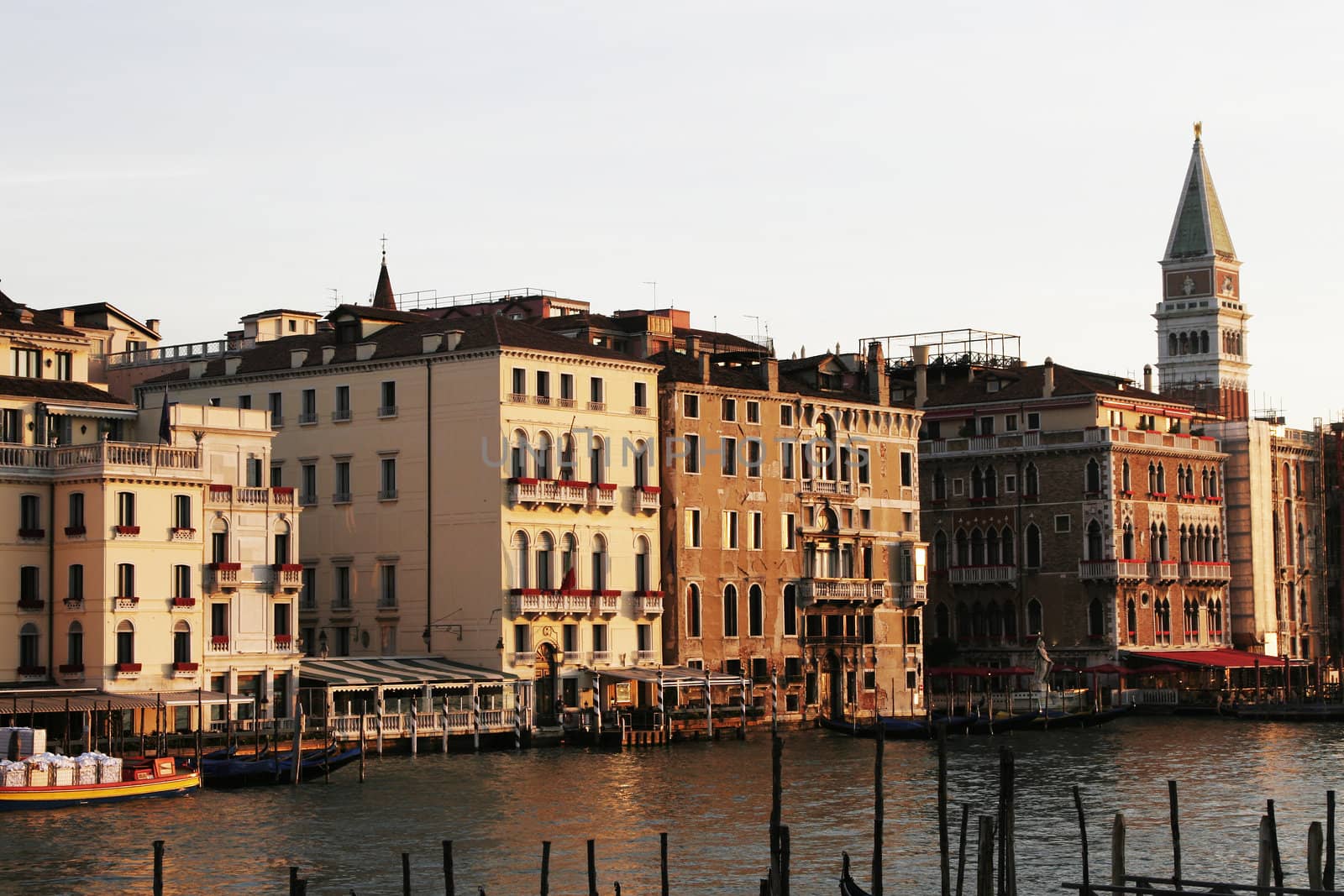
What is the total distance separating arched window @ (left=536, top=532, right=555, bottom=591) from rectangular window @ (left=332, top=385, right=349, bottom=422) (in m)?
6.61

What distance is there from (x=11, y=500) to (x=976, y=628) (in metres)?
44.1

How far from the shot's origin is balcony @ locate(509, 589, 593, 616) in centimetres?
6562

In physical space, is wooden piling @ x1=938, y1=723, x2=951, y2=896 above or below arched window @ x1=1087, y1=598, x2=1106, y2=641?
below

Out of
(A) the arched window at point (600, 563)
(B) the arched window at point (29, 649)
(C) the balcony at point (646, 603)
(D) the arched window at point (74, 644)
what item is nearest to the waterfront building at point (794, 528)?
(C) the balcony at point (646, 603)

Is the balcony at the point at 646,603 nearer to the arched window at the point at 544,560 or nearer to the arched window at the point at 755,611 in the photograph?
the arched window at the point at 544,560

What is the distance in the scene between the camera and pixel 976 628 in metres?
89.6

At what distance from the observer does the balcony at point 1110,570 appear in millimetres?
86875

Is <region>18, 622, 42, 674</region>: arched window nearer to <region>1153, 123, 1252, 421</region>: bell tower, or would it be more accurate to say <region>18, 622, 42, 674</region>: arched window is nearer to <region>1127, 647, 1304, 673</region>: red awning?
<region>1127, 647, 1304, 673</region>: red awning

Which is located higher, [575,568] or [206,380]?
[206,380]

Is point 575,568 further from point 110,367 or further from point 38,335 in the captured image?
point 110,367

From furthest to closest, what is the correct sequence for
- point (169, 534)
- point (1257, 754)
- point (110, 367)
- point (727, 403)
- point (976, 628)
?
point (976, 628) → point (110, 367) → point (727, 403) → point (1257, 754) → point (169, 534)

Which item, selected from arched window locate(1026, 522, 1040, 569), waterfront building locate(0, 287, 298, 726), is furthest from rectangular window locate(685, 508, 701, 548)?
arched window locate(1026, 522, 1040, 569)

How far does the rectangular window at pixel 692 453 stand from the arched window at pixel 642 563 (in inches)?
118

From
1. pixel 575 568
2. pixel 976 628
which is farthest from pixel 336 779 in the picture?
pixel 976 628
